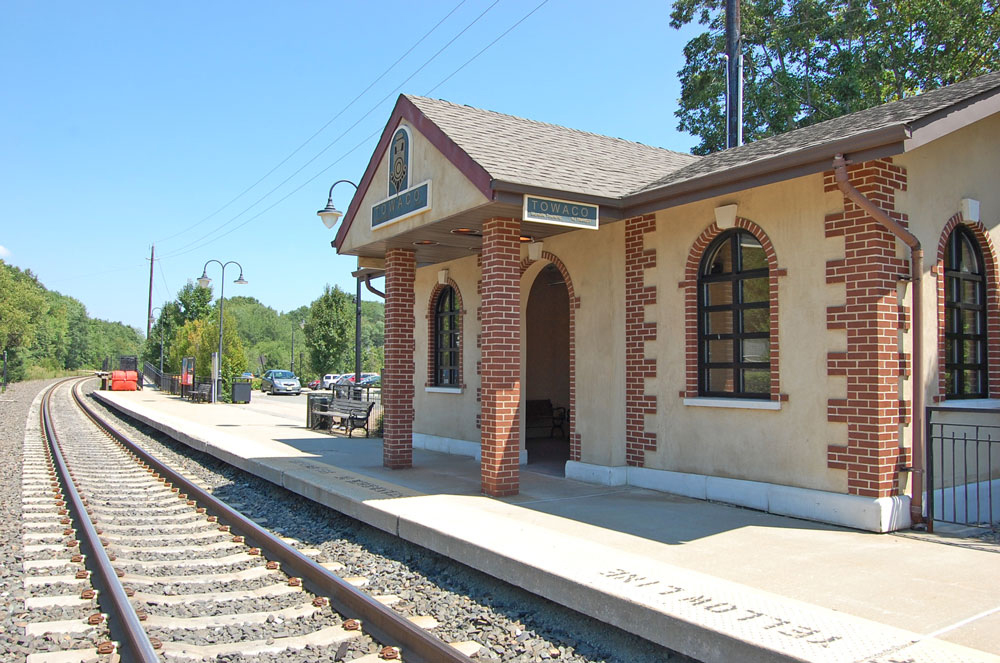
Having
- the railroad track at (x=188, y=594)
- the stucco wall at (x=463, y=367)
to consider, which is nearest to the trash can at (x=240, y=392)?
the stucco wall at (x=463, y=367)

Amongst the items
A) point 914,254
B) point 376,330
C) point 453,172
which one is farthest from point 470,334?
point 376,330

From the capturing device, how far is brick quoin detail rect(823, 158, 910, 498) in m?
6.75

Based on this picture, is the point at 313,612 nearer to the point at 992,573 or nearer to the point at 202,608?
the point at 202,608

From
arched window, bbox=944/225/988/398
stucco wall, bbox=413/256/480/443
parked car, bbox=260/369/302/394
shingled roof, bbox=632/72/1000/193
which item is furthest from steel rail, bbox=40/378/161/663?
parked car, bbox=260/369/302/394

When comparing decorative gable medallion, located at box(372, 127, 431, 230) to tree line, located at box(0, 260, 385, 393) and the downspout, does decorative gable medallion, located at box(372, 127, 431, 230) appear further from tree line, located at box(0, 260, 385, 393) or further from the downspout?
tree line, located at box(0, 260, 385, 393)

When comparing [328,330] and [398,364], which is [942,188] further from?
[328,330]

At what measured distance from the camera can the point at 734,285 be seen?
830 cm

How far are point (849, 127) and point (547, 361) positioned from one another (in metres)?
8.16

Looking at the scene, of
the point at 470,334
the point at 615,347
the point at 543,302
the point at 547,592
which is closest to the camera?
the point at 547,592

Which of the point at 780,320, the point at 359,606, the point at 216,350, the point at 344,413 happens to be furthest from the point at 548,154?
the point at 216,350

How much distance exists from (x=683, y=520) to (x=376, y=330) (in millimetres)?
135382

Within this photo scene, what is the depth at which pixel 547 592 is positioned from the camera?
5121 millimetres

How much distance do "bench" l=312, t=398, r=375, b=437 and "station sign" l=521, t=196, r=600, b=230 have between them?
355 inches

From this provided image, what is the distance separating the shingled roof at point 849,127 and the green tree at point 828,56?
51.7 ft
